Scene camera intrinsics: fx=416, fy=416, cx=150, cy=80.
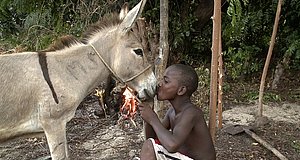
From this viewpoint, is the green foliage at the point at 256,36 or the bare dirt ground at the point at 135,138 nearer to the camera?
the bare dirt ground at the point at 135,138

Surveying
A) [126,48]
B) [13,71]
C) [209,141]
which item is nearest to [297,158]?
[209,141]

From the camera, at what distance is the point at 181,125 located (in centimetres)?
283

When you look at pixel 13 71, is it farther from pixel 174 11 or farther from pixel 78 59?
pixel 174 11

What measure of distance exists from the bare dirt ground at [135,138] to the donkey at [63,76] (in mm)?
1114

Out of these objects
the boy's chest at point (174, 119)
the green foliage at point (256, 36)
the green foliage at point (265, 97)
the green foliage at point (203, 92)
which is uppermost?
the boy's chest at point (174, 119)

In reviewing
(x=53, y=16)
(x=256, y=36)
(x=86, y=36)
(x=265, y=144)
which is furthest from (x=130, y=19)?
(x=256, y=36)

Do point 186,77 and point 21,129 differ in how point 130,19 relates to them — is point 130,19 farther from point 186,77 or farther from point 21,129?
point 21,129

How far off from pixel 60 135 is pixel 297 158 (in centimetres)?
255

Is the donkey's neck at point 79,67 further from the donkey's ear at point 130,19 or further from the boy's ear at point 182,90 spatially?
the boy's ear at point 182,90

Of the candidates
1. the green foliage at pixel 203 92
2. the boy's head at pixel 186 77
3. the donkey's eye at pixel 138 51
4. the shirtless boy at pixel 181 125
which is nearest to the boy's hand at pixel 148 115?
the shirtless boy at pixel 181 125

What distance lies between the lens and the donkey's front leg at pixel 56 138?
333cm

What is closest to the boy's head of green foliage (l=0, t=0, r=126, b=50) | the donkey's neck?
the donkey's neck

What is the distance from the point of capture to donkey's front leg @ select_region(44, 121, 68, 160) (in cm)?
333

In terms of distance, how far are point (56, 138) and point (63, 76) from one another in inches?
20.2
